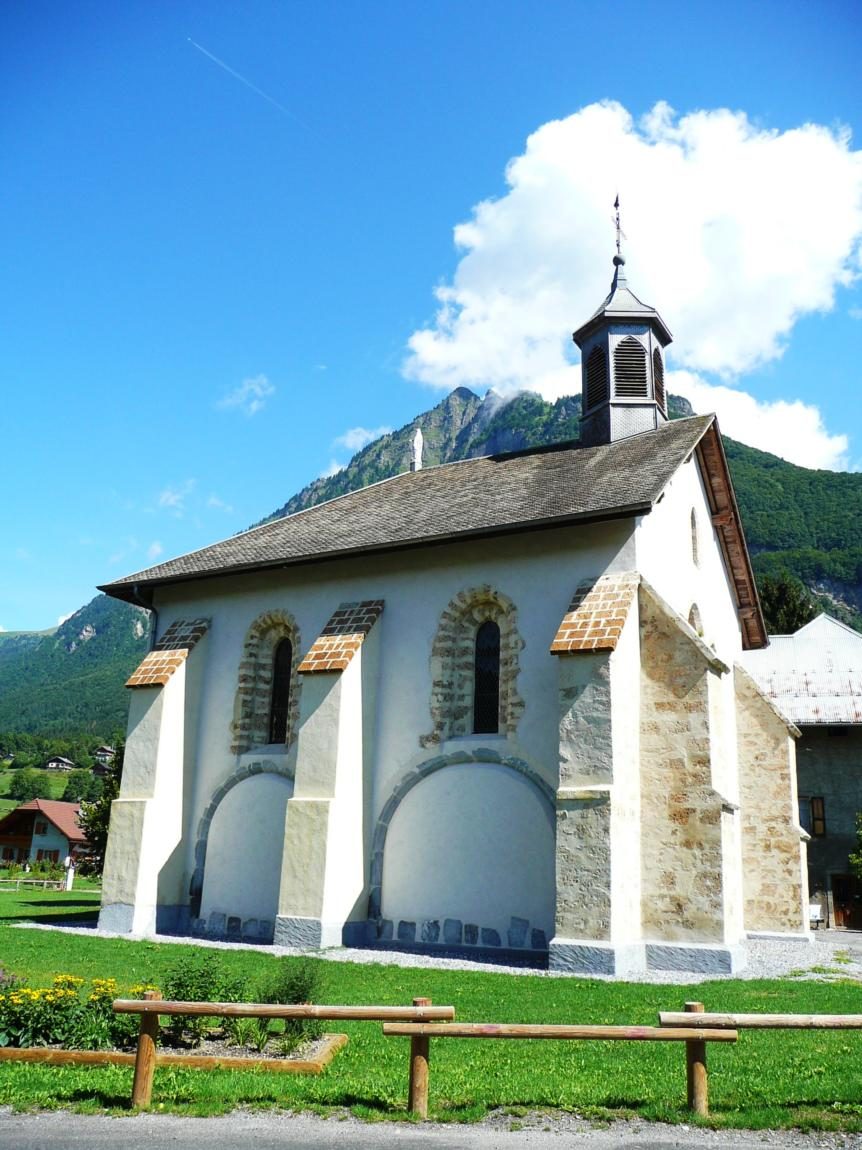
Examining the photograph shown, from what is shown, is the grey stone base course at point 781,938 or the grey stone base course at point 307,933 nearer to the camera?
the grey stone base course at point 307,933

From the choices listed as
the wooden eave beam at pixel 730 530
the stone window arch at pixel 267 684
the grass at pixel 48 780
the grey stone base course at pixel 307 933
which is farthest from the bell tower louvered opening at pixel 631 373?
the grass at pixel 48 780

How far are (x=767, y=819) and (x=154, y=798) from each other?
500 inches

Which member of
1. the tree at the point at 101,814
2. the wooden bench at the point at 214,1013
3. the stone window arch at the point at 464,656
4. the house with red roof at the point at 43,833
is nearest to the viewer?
the wooden bench at the point at 214,1013

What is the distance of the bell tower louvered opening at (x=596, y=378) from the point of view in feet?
69.8

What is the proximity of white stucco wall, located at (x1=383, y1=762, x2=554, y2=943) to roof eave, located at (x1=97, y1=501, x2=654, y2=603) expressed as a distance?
4021 millimetres

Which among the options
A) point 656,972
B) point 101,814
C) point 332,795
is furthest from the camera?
point 101,814

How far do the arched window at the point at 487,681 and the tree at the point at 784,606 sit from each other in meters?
32.8

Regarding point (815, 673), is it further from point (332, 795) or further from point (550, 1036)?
point (550, 1036)

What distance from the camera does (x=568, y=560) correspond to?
52.7 feet

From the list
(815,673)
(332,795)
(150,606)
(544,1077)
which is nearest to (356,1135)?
(544,1077)

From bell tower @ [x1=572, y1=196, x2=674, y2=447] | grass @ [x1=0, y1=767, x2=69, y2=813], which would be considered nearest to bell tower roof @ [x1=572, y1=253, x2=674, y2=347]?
bell tower @ [x1=572, y1=196, x2=674, y2=447]

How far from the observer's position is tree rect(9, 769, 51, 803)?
334ft

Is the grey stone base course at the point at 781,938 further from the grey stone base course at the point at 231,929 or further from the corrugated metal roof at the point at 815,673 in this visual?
the corrugated metal roof at the point at 815,673

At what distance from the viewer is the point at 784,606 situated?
4659 cm
